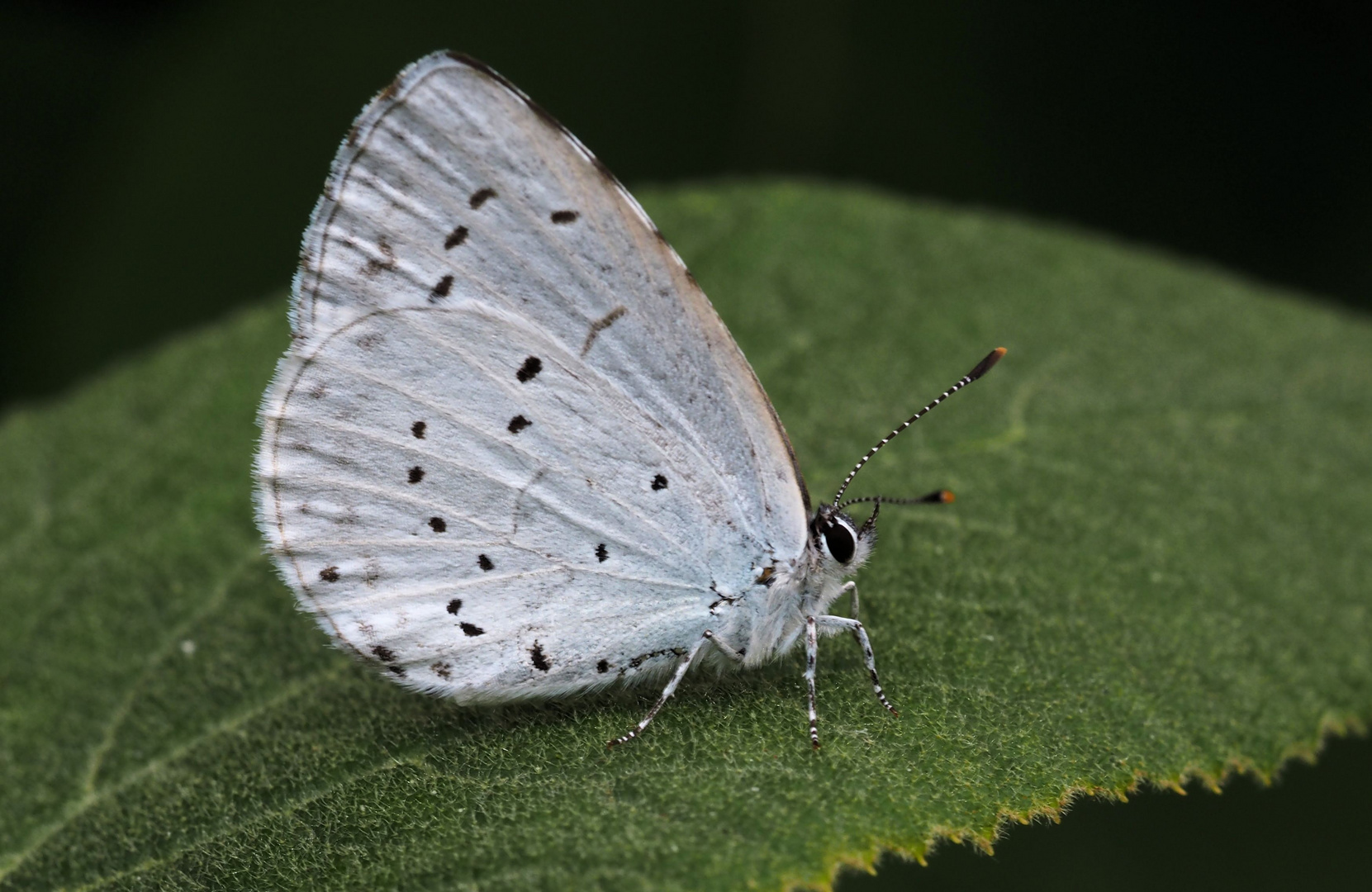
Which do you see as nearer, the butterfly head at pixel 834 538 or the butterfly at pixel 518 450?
the butterfly at pixel 518 450

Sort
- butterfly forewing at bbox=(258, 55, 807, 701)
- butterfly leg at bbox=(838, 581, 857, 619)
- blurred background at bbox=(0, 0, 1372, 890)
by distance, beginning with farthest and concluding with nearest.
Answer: blurred background at bbox=(0, 0, 1372, 890)
butterfly leg at bbox=(838, 581, 857, 619)
butterfly forewing at bbox=(258, 55, 807, 701)

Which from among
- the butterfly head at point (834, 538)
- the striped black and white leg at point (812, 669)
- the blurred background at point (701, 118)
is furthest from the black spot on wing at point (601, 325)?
the blurred background at point (701, 118)

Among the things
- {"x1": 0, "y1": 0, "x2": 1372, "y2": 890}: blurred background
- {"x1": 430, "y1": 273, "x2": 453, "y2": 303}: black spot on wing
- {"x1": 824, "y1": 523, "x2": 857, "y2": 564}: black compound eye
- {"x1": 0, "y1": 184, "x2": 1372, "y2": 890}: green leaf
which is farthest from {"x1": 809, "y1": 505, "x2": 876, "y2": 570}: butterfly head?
{"x1": 0, "y1": 0, "x2": 1372, "y2": 890}: blurred background

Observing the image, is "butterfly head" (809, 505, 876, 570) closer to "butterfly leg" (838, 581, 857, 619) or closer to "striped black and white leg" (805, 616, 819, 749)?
"butterfly leg" (838, 581, 857, 619)

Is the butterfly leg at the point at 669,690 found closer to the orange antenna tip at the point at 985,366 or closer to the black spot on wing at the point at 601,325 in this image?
the black spot on wing at the point at 601,325

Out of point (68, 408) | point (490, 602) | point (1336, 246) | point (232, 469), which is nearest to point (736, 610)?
point (490, 602)

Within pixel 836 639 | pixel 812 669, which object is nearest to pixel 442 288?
pixel 812 669

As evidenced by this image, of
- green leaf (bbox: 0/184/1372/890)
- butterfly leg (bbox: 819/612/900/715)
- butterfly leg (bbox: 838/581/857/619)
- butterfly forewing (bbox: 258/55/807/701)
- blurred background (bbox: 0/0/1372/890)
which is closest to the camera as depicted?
green leaf (bbox: 0/184/1372/890)

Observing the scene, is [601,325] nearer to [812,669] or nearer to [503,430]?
[503,430]
